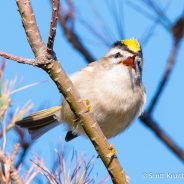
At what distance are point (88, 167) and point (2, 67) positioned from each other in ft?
1.26

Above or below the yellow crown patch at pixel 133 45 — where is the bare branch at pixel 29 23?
below

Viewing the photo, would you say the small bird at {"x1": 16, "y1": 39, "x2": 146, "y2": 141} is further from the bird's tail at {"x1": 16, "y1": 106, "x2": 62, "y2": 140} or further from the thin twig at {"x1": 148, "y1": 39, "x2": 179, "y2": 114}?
the thin twig at {"x1": 148, "y1": 39, "x2": 179, "y2": 114}

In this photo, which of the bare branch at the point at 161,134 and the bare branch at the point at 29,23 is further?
the bare branch at the point at 161,134

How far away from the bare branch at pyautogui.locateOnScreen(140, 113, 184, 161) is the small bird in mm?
673

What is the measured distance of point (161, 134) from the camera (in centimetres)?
161

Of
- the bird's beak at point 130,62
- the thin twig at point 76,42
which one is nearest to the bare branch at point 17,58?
the thin twig at point 76,42

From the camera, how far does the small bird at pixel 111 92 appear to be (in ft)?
7.63

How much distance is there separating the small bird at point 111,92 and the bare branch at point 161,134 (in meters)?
0.67

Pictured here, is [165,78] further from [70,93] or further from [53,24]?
[53,24]

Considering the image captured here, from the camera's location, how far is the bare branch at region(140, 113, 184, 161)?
159cm

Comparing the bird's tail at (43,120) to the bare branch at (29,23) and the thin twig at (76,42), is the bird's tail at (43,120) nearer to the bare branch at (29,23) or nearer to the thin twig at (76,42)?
the thin twig at (76,42)

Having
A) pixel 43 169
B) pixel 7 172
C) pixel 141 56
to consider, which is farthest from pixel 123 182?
pixel 141 56

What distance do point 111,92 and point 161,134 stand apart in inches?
30.3

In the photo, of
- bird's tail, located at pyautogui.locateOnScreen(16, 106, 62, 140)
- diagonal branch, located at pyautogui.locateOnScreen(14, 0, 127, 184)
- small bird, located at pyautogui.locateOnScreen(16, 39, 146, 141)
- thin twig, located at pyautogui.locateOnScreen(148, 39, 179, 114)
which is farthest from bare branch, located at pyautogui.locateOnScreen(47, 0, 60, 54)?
bird's tail, located at pyautogui.locateOnScreen(16, 106, 62, 140)
